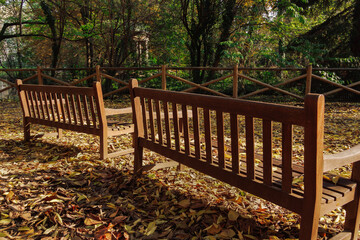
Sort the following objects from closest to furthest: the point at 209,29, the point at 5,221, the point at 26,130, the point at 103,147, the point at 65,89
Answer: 1. the point at 5,221
2. the point at 103,147
3. the point at 65,89
4. the point at 26,130
5. the point at 209,29

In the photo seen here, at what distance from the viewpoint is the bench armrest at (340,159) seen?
1824 millimetres

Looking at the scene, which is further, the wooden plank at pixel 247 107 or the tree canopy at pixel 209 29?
the tree canopy at pixel 209 29

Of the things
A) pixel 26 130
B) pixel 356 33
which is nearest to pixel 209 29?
pixel 356 33

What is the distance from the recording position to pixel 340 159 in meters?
1.90

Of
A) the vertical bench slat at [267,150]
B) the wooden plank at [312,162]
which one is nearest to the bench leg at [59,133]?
the vertical bench slat at [267,150]

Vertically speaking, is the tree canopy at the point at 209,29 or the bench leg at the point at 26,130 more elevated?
the tree canopy at the point at 209,29

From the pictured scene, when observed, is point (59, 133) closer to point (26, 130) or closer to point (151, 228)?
point (26, 130)

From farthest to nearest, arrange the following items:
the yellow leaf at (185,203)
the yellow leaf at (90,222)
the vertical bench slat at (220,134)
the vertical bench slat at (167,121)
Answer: the vertical bench slat at (167,121), the yellow leaf at (185,203), the yellow leaf at (90,222), the vertical bench slat at (220,134)

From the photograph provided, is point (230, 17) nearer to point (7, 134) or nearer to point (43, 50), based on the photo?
point (7, 134)

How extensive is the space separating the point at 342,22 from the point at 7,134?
12.3 metres

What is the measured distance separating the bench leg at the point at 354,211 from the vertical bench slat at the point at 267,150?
24.4 inches

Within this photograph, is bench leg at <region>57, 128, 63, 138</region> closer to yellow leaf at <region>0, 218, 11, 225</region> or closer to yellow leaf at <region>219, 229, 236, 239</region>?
yellow leaf at <region>0, 218, 11, 225</region>

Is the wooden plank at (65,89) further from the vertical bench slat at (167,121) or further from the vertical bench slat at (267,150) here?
the vertical bench slat at (267,150)

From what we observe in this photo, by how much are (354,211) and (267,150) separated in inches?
31.9
